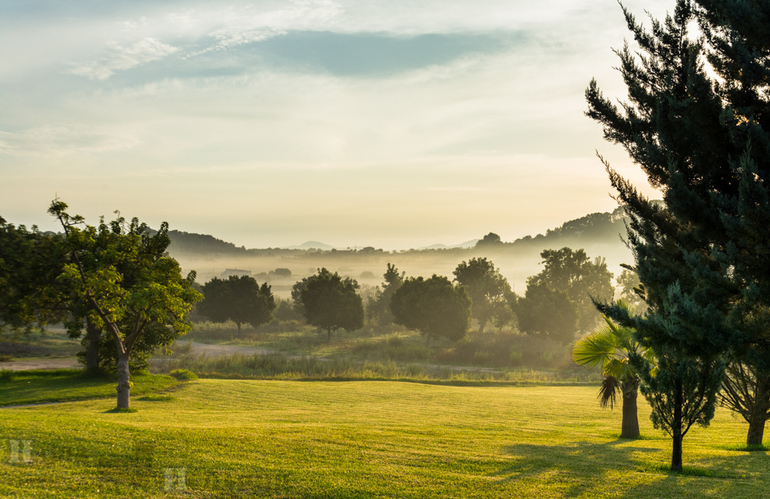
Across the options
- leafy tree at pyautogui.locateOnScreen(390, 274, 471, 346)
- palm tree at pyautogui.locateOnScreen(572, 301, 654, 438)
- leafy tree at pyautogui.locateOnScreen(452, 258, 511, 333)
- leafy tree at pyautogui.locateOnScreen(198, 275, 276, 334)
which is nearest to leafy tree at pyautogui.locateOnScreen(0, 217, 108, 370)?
palm tree at pyautogui.locateOnScreen(572, 301, 654, 438)

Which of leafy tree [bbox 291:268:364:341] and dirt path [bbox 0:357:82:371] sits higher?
leafy tree [bbox 291:268:364:341]

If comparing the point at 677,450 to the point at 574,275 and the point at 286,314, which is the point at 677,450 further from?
the point at 286,314

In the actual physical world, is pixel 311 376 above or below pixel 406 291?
below

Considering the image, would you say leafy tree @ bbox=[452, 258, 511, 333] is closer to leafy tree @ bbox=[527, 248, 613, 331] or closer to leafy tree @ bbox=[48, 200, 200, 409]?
leafy tree @ bbox=[527, 248, 613, 331]

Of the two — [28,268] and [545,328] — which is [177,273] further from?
[545,328]

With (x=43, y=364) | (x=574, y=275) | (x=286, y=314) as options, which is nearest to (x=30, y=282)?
(x=43, y=364)

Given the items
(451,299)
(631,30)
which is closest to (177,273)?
(631,30)

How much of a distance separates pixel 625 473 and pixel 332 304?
5278cm

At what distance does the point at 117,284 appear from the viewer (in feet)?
75.9

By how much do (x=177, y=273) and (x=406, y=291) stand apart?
136ft

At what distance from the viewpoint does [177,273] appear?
78.4 ft

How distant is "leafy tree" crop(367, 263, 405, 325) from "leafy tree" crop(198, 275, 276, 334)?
20.5 m

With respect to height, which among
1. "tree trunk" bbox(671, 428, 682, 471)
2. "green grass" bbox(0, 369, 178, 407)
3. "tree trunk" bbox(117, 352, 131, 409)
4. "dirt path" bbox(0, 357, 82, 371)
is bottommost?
"dirt path" bbox(0, 357, 82, 371)

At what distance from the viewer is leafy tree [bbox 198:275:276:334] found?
6519cm
